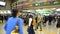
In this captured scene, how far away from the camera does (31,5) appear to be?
38281 millimetres

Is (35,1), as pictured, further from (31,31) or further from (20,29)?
(20,29)

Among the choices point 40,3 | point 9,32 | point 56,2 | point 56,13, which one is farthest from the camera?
point 56,13

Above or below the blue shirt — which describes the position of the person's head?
above

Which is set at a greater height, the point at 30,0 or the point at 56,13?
the point at 30,0

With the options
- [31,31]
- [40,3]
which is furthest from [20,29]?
[40,3]

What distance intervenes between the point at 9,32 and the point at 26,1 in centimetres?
3421

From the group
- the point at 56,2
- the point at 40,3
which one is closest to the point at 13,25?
the point at 56,2

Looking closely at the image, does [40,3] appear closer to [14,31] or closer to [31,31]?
[31,31]

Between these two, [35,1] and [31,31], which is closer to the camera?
[31,31]

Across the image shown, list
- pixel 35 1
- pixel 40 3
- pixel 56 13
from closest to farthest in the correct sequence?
pixel 40 3
pixel 35 1
pixel 56 13

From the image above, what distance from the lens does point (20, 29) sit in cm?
493

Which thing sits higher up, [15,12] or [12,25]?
[15,12]

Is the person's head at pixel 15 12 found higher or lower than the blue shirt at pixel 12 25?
higher

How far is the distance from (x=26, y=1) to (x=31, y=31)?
99.7 ft
